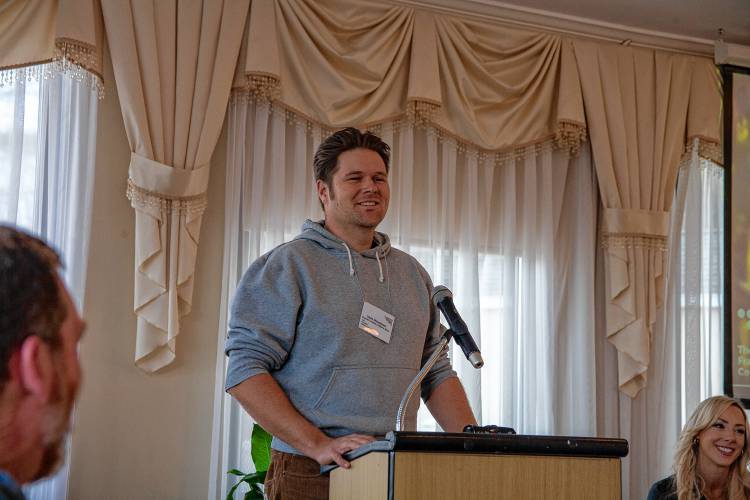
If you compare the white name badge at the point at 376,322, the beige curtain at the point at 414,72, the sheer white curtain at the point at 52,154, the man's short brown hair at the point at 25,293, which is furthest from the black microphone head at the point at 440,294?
the beige curtain at the point at 414,72

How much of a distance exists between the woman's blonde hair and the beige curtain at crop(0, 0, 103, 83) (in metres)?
2.73

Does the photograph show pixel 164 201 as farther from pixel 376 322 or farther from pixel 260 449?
pixel 376 322

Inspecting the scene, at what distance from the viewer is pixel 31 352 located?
55 centimetres

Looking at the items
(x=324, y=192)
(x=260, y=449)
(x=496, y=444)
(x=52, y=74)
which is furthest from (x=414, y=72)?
(x=496, y=444)

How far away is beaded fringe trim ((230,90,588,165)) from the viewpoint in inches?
163

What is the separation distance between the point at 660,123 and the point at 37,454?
465 centimetres

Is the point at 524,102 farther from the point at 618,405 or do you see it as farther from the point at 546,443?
the point at 546,443

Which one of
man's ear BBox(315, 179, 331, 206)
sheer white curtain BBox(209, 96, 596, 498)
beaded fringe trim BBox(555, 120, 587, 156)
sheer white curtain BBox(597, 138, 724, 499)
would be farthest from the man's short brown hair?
sheer white curtain BBox(597, 138, 724, 499)

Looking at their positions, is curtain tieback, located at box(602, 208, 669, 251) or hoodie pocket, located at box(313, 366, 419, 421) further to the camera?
curtain tieback, located at box(602, 208, 669, 251)

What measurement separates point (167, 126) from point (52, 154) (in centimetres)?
47

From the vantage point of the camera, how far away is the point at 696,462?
3.52 meters

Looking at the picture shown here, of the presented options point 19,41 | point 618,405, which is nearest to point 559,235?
point 618,405

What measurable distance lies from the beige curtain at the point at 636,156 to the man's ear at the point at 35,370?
4.26m

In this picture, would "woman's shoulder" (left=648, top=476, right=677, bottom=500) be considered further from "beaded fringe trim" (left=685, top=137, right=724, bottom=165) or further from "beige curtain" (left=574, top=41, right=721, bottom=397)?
"beaded fringe trim" (left=685, top=137, right=724, bottom=165)
